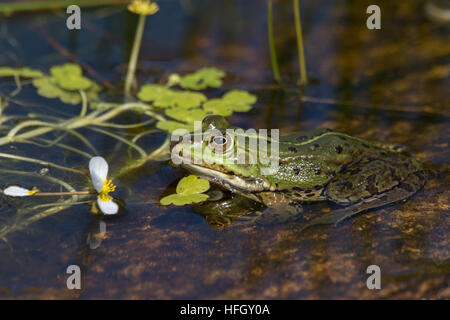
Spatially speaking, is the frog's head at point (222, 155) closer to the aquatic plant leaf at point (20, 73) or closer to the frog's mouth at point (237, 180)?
the frog's mouth at point (237, 180)

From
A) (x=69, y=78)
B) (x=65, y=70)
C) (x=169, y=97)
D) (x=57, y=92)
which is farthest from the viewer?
(x=65, y=70)

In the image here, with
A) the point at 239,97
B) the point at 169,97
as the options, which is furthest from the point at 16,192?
the point at 239,97

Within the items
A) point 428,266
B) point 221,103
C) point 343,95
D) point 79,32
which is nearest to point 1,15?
point 79,32

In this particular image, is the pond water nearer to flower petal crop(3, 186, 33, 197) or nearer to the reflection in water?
the reflection in water

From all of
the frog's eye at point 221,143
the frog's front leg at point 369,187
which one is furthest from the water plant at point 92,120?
the frog's front leg at point 369,187

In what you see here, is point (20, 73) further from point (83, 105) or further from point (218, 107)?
point (218, 107)
